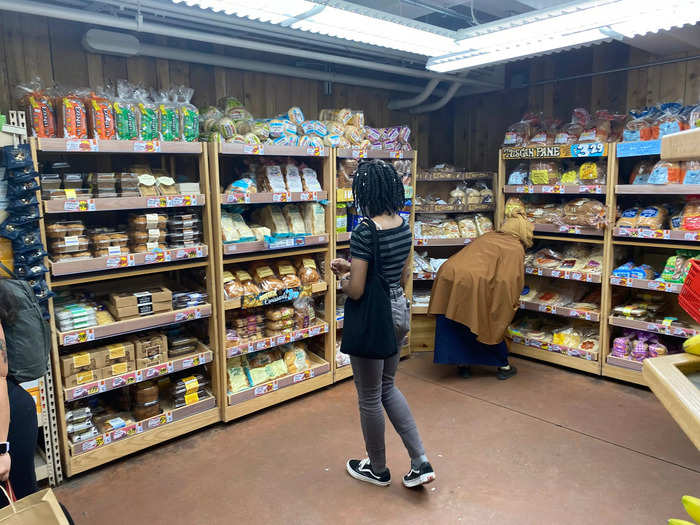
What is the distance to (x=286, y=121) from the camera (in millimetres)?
3912

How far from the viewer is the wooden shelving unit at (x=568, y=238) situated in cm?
431

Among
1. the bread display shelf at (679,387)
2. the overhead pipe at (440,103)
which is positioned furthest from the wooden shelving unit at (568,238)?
the bread display shelf at (679,387)

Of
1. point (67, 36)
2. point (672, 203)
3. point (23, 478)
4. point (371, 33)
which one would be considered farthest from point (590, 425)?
point (67, 36)

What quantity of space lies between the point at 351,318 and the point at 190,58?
2435 millimetres

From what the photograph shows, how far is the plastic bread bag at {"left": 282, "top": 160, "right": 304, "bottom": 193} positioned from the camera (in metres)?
3.89

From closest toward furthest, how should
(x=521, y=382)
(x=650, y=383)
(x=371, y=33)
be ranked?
(x=650, y=383), (x=371, y=33), (x=521, y=382)

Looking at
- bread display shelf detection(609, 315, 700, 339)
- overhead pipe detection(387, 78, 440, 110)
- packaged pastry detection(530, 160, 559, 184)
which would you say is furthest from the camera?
overhead pipe detection(387, 78, 440, 110)

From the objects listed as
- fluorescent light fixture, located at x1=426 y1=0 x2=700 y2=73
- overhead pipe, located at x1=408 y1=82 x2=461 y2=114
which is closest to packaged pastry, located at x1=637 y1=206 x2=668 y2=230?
fluorescent light fixture, located at x1=426 y1=0 x2=700 y2=73

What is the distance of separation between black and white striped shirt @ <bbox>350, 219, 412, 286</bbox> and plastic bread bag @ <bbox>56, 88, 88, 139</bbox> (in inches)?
64.3

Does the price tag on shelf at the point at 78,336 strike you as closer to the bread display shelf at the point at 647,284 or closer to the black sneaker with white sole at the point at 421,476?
the black sneaker with white sole at the point at 421,476

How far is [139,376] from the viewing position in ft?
10.7

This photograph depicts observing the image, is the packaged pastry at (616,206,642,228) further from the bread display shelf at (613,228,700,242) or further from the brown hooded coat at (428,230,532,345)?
the brown hooded coat at (428,230,532,345)

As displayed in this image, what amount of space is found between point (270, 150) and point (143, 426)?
1.95 meters

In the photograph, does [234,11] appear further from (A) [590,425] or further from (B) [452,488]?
(A) [590,425]
